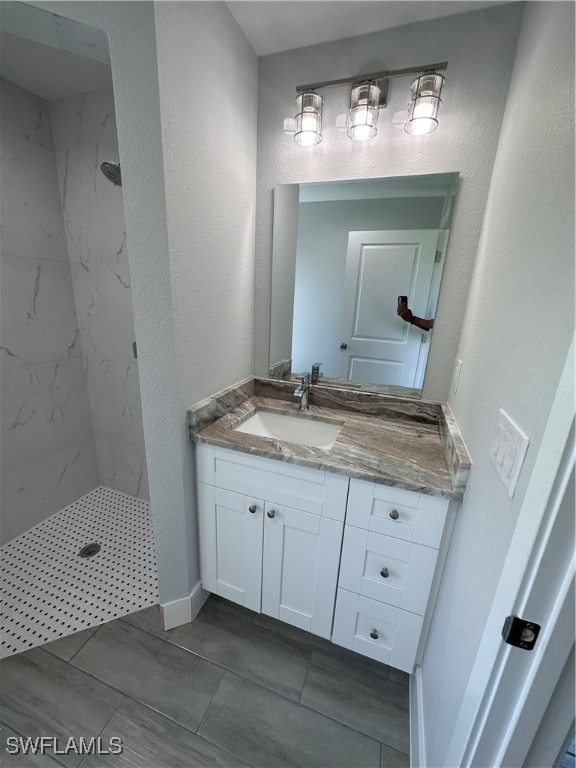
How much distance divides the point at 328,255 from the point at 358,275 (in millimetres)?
179

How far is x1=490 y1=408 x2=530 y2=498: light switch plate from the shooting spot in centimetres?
55

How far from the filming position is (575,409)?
39 cm

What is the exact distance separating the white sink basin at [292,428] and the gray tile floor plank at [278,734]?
943mm

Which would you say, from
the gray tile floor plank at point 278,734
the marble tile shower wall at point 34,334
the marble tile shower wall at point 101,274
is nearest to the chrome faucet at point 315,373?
the marble tile shower wall at point 101,274

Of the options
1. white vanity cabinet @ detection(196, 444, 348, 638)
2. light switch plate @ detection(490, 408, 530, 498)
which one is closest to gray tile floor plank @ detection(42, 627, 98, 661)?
white vanity cabinet @ detection(196, 444, 348, 638)

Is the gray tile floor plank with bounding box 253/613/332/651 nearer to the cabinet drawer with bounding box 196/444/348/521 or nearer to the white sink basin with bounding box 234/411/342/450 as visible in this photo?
the cabinet drawer with bounding box 196/444/348/521

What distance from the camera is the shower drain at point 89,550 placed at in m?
1.67

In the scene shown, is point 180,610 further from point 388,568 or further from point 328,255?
point 328,255

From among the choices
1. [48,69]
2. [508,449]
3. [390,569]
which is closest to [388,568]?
[390,569]

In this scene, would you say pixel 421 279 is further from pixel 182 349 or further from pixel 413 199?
pixel 182 349

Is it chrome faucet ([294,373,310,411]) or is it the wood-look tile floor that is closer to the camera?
the wood-look tile floor

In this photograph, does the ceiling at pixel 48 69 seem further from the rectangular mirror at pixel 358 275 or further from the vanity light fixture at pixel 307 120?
the rectangular mirror at pixel 358 275

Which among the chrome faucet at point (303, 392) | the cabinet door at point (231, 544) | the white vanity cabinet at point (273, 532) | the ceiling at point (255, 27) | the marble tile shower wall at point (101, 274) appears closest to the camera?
the ceiling at point (255, 27)

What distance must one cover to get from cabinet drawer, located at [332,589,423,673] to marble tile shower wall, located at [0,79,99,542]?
1863 mm
